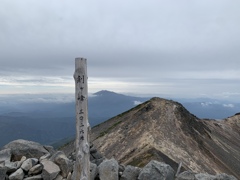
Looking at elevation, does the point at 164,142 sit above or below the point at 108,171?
below

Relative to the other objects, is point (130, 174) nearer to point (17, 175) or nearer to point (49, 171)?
point (49, 171)

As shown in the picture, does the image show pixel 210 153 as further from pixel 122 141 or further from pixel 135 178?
pixel 135 178

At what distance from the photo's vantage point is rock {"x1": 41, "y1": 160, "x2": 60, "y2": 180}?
14695 millimetres

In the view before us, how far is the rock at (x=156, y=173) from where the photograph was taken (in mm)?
15695

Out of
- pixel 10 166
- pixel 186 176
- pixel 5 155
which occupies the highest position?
pixel 5 155

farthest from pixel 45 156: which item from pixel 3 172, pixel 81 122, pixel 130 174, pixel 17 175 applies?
pixel 130 174

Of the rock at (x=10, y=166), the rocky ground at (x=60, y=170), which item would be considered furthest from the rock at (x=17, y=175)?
the rock at (x=10, y=166)

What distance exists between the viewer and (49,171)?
1473cm

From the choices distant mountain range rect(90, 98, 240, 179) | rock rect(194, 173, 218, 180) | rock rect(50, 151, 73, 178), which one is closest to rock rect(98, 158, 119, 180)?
rock rect(50, 151, 73, 178)

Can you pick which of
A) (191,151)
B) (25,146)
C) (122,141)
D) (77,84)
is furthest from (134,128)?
(77,84)

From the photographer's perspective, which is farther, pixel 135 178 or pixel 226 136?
pixel 226 136

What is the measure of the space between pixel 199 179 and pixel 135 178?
3.35 m

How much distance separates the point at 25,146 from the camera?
17250 mm

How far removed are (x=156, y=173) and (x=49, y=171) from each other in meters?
5.61
